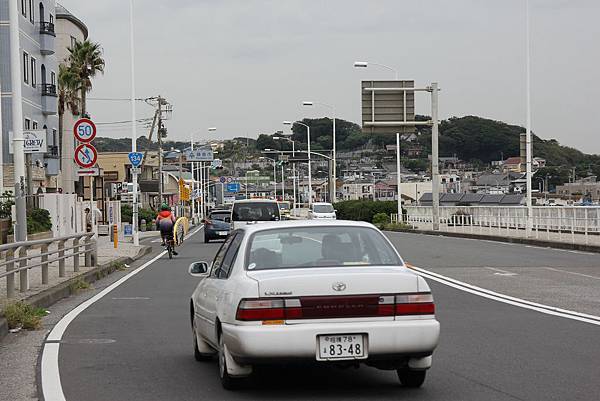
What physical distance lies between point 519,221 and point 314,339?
3539 centimetres

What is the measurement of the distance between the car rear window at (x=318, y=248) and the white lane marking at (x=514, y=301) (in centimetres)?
420

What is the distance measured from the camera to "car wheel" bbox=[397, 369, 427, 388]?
27.2 ft

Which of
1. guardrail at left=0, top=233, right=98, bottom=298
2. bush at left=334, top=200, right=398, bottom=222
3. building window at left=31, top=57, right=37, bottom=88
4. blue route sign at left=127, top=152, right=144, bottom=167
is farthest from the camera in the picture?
bush at left=334, top=200, right=398, bottom=222

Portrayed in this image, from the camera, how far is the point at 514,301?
15938 mm

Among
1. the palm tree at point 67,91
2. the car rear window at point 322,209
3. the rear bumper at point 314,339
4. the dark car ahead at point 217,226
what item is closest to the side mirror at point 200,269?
the rear bumper at point 314,339

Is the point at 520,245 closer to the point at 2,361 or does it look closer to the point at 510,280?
the point at 510,280

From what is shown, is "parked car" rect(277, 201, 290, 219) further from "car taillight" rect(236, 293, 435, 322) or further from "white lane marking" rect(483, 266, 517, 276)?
"car taillight" rect(236, 293, 435, 322)

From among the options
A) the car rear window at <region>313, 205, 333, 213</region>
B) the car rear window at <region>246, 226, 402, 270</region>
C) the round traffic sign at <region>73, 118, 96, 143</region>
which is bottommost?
the car rear window at <region>313, 205, 333, 213</region>

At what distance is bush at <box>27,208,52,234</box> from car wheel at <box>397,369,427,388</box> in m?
28.8

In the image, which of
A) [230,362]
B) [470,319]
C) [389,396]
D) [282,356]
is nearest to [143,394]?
[230,362]

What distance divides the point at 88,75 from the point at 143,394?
5230cm

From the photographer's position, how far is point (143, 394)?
27.4 ft

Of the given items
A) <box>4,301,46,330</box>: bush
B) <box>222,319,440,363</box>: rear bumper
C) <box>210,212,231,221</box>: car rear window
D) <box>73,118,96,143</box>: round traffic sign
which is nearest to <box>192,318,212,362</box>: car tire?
<box>222,319,440,363</box>: rear bumper

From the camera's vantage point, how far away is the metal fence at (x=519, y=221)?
33.6 metres
